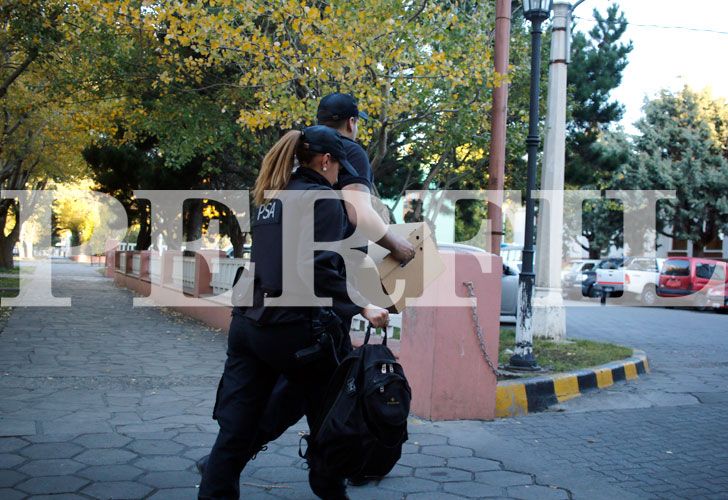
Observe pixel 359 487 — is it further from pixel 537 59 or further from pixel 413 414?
pixel 537 59

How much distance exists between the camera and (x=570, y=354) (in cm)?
775

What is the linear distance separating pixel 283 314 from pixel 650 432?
142 inches

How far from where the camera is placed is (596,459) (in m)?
4.41

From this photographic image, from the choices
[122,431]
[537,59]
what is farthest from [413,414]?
[537,59]

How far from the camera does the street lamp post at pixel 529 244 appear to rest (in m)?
6.74

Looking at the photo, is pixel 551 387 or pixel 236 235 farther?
pixel 236 235

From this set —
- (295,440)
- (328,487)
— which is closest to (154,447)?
(295,440)

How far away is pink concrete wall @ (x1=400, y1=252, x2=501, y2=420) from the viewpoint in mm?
5098

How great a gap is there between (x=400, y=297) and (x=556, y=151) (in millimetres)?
6618

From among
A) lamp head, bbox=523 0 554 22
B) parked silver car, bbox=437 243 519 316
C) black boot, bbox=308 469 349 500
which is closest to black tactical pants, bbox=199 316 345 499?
black boot, bbox=308 469 349 500

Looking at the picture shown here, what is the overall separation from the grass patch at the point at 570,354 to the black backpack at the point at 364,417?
426 centimetres

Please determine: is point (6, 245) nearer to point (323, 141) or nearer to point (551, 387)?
point (551, 387)

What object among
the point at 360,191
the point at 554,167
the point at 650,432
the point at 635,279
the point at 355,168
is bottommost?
the point at 650,432

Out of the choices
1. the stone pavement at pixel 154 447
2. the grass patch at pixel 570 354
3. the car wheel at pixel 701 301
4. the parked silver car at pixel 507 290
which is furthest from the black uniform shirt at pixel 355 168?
the car wheel at pixel 701 301
